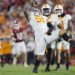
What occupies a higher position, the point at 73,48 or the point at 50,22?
the point at 50,22

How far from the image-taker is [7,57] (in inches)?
559

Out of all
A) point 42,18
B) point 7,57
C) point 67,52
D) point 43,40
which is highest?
point 42,18

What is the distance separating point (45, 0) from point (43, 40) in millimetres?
9787

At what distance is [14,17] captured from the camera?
18062mm

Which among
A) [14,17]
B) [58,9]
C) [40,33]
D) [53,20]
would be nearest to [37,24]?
[40,33]

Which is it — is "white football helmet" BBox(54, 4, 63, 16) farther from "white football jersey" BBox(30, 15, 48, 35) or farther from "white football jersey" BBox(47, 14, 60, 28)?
"white football jersey" BBox(30, 15, 48, 35)

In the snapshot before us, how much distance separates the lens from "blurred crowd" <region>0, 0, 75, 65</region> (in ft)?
46.5

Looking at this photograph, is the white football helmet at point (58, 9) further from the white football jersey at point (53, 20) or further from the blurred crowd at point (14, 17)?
the blurred crowd at point (14, 17)

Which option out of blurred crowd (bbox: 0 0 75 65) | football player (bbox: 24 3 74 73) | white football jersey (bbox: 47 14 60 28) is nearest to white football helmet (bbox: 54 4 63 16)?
white football jersey (bbox: 47 14 60 28)

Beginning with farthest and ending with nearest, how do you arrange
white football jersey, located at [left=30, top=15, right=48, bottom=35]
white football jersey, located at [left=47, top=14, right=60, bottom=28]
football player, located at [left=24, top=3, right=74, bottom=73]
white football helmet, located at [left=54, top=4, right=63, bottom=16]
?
white football helmet, located at [left=54, top=4, right=63, bottom=16], white football jersey, located at [left=47, top=14, right=60, bottom=28], white football jersey, located at [left=30, top=15, right=48, bottom=35], football player, located at [left=24, top=3, right=74, bottom=73]

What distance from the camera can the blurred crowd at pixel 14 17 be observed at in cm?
1417

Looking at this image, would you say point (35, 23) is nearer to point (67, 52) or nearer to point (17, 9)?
point (67, 52)

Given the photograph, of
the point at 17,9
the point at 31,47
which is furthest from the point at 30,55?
the point at 17,9

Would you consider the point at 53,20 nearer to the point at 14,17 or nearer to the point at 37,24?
the point at 37,24
